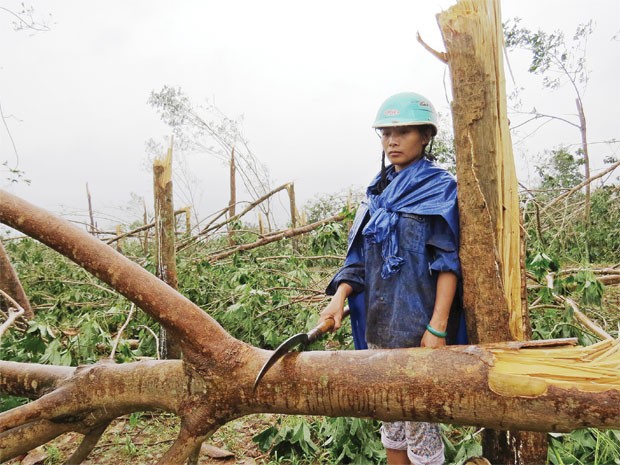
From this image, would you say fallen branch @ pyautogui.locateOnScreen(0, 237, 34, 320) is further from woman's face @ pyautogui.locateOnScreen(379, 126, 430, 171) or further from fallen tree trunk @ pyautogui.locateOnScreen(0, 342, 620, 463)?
woman's face @ pyautogui.locateOnScreen(379, 126, 430, 171)

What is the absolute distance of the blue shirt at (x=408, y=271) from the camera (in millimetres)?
1464

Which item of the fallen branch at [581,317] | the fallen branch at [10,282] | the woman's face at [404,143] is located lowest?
the fallen branch at [581,317]

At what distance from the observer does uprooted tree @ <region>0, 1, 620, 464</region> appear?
0.96 metres

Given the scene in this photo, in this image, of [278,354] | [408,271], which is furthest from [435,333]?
[278,354]

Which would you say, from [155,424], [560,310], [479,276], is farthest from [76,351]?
[560,310]

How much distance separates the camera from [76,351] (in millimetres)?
2873

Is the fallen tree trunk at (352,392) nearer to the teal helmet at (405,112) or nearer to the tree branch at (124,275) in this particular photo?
the tree branch at (124,275)

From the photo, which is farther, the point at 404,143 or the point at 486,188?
the point at 404,143

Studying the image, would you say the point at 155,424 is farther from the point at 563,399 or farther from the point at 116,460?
the point at 563,399

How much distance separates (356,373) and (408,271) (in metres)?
0.58

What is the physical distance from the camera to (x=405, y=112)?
1.54 metres

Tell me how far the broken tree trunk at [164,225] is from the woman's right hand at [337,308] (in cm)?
177

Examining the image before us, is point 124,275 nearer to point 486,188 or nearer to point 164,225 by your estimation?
point 486,188

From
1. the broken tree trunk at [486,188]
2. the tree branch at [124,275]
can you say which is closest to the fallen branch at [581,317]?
the broken tree trunk at [486,188]
